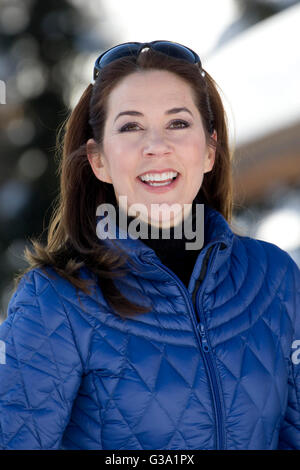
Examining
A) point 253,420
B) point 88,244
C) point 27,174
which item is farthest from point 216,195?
point 27,174

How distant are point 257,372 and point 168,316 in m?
0.29

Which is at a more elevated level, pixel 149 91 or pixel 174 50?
pixel 174 50

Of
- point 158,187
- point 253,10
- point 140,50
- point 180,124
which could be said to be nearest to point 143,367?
point 158,187

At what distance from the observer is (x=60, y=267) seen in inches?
69.6

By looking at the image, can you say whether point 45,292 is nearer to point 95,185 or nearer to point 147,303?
point 147,303

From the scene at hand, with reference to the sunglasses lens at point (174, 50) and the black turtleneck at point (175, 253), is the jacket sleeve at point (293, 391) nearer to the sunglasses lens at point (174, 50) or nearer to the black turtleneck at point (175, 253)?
the black turtleneck at point (175, 253)

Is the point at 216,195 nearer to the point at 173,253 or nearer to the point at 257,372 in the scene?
the point at 173,253

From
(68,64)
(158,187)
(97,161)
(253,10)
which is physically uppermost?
(253,10)

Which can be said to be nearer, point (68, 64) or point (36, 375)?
point (36, 375)

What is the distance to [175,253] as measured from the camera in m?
1.90

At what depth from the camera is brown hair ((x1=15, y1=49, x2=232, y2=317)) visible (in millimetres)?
1772

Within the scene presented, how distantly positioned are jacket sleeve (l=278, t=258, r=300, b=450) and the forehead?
0.66 meters

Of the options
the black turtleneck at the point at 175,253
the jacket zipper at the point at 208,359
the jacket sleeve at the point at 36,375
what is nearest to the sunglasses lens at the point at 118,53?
the black turtleneck at the point at 175,253

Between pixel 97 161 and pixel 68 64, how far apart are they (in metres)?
4.35
